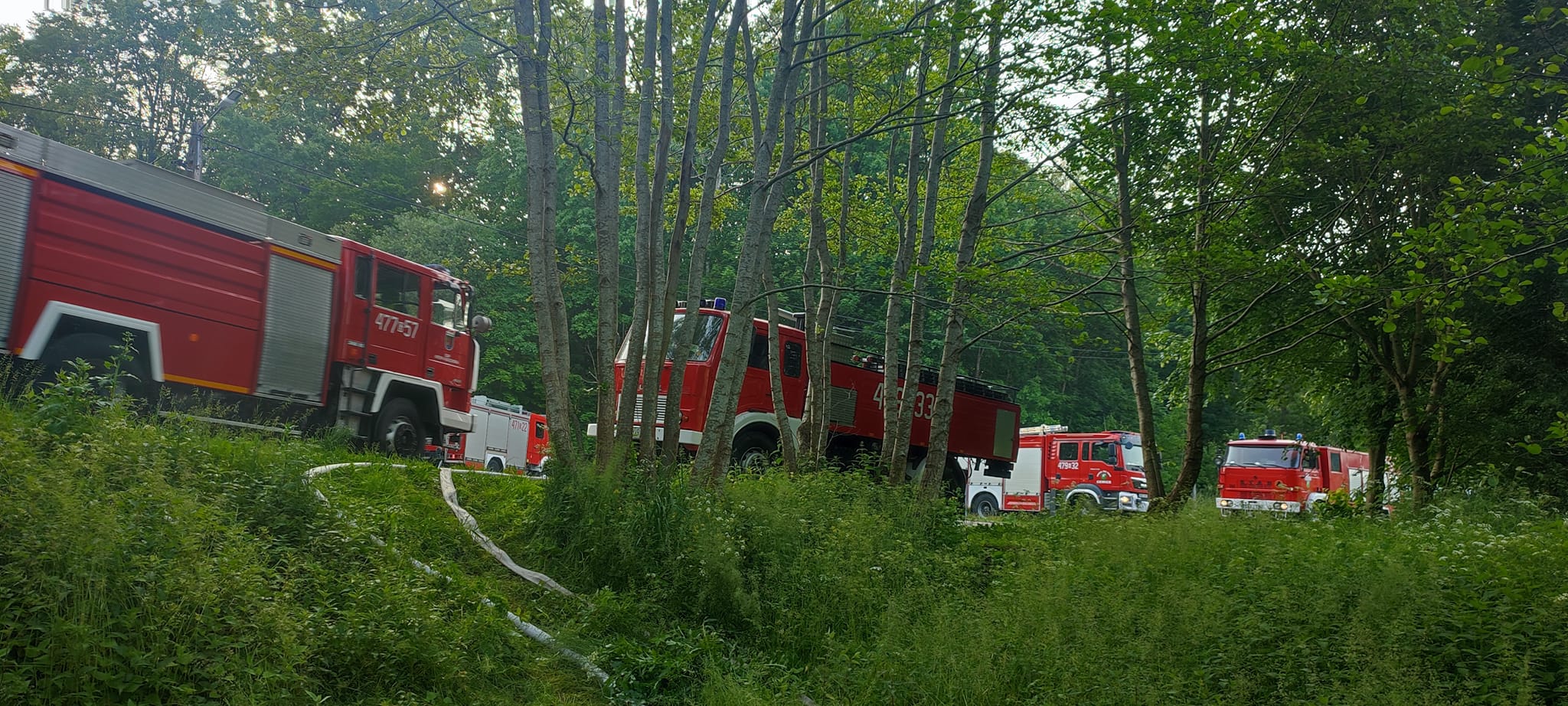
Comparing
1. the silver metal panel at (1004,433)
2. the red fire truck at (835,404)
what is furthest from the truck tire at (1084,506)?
the silver metal panel at (1004,433)

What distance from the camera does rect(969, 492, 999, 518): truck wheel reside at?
104 ft

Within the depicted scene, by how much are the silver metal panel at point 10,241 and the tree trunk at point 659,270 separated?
6098 millimetres

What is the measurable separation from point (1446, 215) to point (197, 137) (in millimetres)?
20453

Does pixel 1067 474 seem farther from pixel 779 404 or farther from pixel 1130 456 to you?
pixel 779 404

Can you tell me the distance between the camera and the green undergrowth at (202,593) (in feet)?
13.6

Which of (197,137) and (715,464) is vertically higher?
(197,137)

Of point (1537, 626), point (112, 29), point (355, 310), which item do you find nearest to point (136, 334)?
point (355, 310)

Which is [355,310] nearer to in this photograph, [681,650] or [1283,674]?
[681,650]

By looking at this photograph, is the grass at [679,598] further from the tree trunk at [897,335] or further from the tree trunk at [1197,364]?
the tree trunk at [1197,364]

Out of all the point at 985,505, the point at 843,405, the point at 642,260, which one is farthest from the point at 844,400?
the point at 985,505

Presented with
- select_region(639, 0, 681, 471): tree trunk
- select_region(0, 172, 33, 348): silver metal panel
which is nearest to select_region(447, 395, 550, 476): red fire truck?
select_region(0, 172, 33, 348): silver metal panel

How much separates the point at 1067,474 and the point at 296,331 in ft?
78.2

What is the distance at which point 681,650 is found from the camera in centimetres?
657

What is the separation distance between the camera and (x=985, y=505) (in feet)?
105
